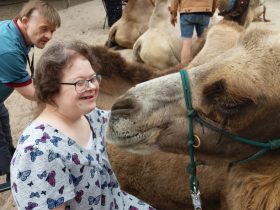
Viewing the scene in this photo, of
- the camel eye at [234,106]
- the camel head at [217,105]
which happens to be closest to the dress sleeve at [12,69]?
the camel head at [217,105]

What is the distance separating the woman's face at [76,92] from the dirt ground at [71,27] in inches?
80.3

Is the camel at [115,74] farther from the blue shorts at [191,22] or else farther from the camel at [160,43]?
the camel at [160,43]

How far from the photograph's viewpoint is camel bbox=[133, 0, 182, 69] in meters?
6.10

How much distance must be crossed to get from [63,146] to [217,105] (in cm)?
78

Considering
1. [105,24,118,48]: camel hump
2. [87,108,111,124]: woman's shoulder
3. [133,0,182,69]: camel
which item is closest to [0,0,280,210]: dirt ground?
[105,24,118,48]: camel hump

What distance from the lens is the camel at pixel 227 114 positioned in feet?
6.27

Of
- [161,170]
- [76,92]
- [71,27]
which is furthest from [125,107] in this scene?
[71,27]

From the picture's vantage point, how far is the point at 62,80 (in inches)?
79.0

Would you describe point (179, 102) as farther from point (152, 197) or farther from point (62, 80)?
point (152, 197)

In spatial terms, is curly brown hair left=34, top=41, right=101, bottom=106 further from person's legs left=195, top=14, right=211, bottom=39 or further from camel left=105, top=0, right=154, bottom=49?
camel left=105, top=0, right=154, bottom=49

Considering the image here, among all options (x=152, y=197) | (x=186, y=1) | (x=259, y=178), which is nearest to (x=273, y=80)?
(x=259, y=178)

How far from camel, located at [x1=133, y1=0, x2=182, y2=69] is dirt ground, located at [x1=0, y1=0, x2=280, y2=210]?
3.83 feet

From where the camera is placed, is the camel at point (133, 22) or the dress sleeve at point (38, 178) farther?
the camel at point (133, 22)

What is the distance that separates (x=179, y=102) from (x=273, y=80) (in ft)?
1.59
